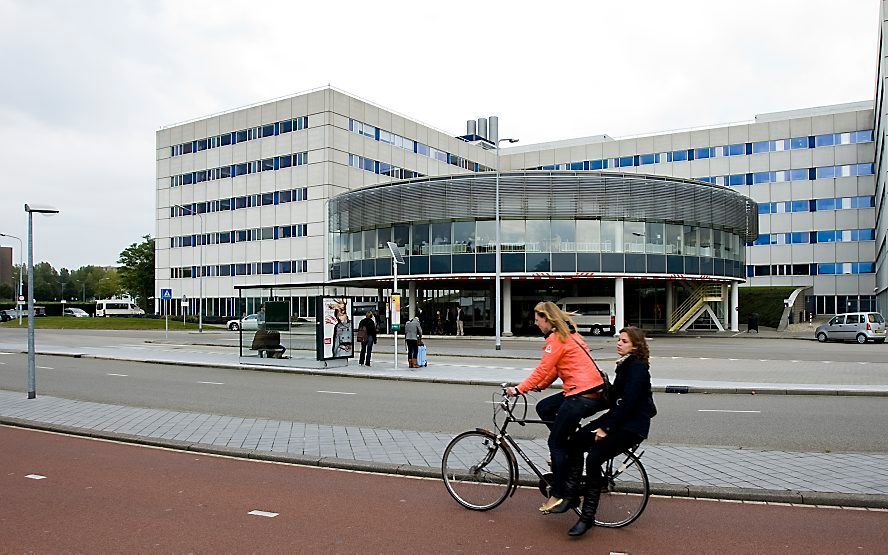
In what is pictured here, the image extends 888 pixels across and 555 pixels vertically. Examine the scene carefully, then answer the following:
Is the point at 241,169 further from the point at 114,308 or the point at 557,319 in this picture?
the point at 557,319

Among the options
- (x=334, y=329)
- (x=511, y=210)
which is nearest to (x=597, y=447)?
(x=334, y=329)

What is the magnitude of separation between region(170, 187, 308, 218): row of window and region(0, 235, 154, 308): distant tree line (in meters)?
19.1

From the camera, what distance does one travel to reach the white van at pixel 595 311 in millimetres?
44875

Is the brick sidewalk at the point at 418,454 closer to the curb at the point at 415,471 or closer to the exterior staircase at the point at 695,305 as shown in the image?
the curb at the point at 415,471

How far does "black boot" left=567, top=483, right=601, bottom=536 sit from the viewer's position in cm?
578

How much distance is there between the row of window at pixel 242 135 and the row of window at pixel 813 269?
46.8m

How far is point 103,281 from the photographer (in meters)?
138

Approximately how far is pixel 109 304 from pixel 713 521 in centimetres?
10547

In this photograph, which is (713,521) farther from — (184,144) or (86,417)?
(184,144)

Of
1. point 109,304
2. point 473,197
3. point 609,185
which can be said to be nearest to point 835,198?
point 609,185

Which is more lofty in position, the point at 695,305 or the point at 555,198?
the point at 555,198

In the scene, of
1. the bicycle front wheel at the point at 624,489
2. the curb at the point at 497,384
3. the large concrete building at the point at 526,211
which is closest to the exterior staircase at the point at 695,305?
the large concrete building at the point at 526,211

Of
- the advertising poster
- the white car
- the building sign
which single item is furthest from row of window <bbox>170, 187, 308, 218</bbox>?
the building sign

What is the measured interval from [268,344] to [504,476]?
63.6ft
